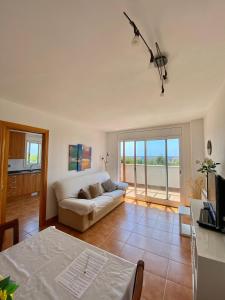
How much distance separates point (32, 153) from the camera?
5.33 m

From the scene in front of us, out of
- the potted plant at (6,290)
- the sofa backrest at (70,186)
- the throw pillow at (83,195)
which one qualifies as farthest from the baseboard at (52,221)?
the potted plant at (6,290)

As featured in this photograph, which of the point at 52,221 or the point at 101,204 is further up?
the point at 101,204

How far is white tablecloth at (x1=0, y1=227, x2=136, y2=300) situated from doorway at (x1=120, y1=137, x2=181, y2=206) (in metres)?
3.57

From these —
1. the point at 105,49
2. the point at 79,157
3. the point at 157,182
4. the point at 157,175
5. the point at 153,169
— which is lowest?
the point at 157,182

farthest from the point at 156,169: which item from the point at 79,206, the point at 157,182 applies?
the point at 79,206

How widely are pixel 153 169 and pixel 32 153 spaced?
464 centimetres

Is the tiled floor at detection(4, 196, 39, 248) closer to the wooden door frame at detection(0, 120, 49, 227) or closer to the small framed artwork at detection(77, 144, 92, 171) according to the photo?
the wooden door frame at detection(0, 120, 49, 227)

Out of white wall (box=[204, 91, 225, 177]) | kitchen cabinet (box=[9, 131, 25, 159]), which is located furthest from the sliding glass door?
kitchen cabinet (box=[9, 131, 25, 159])

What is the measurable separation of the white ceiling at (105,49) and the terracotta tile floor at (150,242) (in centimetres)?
247

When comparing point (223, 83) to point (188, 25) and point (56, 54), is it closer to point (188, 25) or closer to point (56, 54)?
point (188, 25)

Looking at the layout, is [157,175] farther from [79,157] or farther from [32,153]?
[32,153]

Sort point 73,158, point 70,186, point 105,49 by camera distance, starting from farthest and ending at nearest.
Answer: point 73,158
point 70,186
point 105,49

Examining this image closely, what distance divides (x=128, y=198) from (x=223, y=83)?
3.97 m

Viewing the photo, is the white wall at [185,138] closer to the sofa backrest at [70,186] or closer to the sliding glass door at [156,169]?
the sliding glass door at [156,169]
